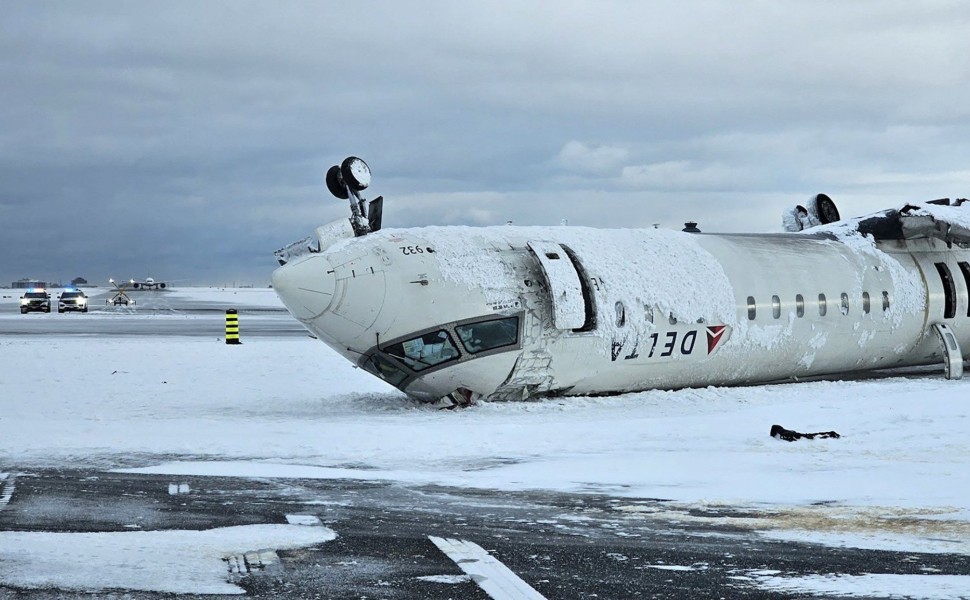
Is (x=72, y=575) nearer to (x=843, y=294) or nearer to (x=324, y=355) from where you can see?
(x=843, y=294)

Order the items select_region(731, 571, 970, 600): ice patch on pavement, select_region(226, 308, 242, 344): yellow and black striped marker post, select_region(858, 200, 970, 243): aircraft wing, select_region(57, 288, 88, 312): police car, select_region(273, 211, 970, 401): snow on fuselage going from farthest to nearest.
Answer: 1. select_region(57, 288, 88, 312): police car
2. select_region(226, 308, 242, 344): yellow and black striped marker post
3. select_region(858, 200, 970, 243): aircraft wing
4. select_region(273, 211, 970, 401): snow on fuselage
5. select_region(731, 571, 970, 600): ice patch on pavement

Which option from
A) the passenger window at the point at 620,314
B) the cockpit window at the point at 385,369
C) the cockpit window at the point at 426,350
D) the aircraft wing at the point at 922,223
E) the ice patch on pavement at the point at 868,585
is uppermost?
the aircraft wing at the point at 922,223

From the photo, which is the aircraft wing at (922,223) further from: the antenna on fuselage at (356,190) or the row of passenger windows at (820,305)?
A: the antenna on fuselage at (356,190)

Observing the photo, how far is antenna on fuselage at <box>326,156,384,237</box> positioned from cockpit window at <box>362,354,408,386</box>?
2295 mm

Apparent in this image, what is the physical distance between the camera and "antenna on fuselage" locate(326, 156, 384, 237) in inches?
695

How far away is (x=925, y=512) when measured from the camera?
8.52m

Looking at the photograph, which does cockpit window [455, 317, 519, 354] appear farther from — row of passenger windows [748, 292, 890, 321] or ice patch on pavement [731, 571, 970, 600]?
ice patch on pavement [731, 571, 970, 600]

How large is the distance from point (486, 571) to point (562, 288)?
10.8 metres

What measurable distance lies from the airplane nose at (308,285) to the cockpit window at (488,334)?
220 centimetres

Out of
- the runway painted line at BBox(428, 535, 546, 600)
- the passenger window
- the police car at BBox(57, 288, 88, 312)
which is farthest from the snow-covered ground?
the police car at BBox(57, 288, 88, 312)

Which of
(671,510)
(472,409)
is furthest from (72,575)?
(472,409)

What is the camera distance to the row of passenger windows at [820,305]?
1986cm

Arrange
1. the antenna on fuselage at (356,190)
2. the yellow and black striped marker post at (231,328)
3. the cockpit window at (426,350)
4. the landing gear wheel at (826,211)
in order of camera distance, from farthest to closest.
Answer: the yellow and black striped marker post at (231,328)
the landing gear wheel at (826,211)
the antenna on fuselage at (356,190)
the cockpit window at (426,350)

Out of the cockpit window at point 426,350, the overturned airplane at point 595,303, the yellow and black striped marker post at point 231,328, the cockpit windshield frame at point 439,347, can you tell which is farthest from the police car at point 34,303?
the cockpit window at point 426,350
